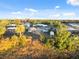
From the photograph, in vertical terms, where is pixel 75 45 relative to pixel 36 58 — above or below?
below

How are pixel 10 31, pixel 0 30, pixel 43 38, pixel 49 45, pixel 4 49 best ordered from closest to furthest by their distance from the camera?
pixel 4 49, pixel 49 45, pixel 43 38, pixel 0 30, pixel 10 31

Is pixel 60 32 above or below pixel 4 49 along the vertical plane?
above

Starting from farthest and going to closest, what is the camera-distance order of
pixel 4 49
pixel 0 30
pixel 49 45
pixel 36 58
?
pixel 0 30 → pixel 49 45 → pixel 4 49 → pixel 36 58

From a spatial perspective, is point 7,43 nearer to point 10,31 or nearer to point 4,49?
point 4,49

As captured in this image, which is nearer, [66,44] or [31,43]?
[66,44]

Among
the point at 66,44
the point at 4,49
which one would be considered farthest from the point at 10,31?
the point at 66,44

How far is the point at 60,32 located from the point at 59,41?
856 mm

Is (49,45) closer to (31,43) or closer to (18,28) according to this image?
(31,43)

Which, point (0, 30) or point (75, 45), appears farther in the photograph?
point (0, 30)

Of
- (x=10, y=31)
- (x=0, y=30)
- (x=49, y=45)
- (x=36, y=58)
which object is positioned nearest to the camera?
(x=36, y=58)

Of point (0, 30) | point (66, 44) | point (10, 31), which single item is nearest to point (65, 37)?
point (66, 44)

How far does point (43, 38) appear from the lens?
2111 centimetres

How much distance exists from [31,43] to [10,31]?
6.55 m

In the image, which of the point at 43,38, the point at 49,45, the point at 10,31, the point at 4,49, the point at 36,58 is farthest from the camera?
the point at 10,31
